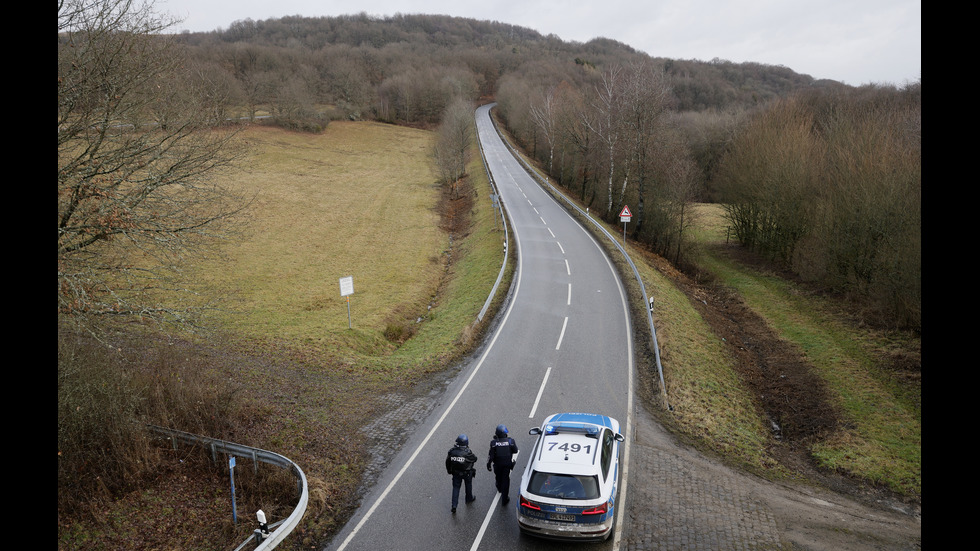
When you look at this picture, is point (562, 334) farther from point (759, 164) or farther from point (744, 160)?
point (744, 160)

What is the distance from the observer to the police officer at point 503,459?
33.2 ft

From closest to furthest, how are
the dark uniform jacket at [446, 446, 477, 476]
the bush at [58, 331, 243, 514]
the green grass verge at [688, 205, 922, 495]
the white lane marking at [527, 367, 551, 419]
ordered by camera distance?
the bush at [58, 331, 243, 514], the dark uniform jacket at [446, 446, 477, 476], the green grass verge at [688, 205, 922, 495], the white lane marking at [527, 367, 551, 419]

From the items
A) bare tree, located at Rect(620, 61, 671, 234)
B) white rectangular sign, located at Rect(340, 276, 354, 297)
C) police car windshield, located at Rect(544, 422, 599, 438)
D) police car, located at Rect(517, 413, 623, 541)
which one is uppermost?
bare tree, located at Rect(620, 61, 671, 234)

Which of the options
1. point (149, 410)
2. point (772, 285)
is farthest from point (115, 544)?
point (772, 285)

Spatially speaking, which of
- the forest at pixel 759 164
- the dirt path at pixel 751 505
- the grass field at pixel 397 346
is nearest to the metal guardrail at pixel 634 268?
the grass field at pixel 397 346

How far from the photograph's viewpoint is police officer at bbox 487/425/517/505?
10.1 meters

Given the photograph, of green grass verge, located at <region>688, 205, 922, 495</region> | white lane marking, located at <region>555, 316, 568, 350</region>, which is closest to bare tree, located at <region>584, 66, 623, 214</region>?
green grass verge, located at <region>688, 205, 922, 495</region>

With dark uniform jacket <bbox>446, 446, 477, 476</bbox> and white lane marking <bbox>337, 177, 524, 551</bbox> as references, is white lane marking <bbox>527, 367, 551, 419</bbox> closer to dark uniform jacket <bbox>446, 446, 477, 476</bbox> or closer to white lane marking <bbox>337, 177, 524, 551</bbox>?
white lane marking <bbox>337, 177, 524, 551</bbox>

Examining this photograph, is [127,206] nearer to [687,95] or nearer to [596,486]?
[596,486]

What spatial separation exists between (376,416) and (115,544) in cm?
618

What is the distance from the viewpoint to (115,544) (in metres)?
8.15

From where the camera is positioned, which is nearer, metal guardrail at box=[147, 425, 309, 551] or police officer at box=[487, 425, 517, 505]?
metal guardrail at box=[147, 425, 309, 551]

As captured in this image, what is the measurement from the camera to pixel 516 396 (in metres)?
14.8

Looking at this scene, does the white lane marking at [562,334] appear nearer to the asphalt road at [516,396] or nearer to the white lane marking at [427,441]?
the asphalt road at [516,396]
